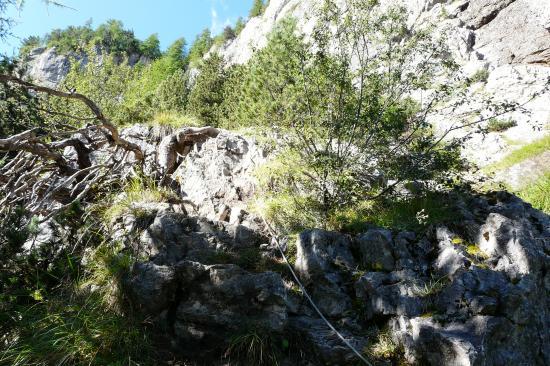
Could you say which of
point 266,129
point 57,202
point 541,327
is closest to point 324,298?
point 541,327

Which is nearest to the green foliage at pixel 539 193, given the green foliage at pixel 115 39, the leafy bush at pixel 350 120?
the leafy bush at pixel 350 120

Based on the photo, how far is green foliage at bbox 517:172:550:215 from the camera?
7398mm

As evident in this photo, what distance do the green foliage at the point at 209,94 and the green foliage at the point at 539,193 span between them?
8.13m

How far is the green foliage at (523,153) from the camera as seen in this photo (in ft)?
32.7

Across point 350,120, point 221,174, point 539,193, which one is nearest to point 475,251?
point 350,120

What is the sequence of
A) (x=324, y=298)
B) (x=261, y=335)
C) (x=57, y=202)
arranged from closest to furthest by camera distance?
(x=261, y=335) < (x=324, y=298) < (x=57, y=202)

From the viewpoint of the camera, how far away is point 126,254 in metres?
4.47

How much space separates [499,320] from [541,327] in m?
0.72

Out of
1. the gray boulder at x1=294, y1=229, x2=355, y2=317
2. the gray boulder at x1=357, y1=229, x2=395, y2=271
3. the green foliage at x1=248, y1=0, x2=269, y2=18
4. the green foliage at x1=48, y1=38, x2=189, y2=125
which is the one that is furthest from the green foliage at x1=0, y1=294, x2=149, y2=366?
the green foliage at x1=248, y1=0, x2=269, y2=18

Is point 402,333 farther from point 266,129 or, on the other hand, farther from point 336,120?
point 266,129

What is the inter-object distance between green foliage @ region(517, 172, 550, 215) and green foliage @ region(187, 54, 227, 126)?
8.13 m

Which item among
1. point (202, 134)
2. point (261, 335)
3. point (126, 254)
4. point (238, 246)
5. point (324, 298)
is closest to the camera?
point (261, 335)

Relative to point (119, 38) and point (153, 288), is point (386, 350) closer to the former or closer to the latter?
point (153, 288)

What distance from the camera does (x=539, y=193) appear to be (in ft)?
26.0
